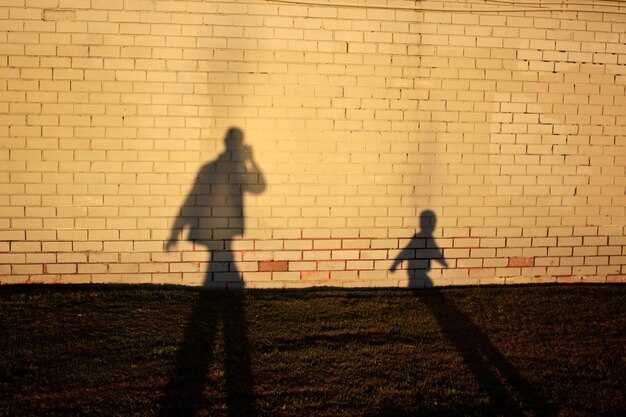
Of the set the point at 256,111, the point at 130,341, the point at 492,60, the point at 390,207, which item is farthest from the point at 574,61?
the point at 130,341

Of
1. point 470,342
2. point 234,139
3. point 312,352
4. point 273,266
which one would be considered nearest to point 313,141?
point 234,139

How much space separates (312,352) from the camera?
176 inches

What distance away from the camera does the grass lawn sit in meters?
3.68

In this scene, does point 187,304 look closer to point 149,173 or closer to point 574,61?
point 149,173

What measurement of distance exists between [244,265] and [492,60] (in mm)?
3967

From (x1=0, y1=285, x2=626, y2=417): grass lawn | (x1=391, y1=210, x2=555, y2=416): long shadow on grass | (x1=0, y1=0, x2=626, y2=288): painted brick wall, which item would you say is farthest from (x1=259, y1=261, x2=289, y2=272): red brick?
(x1=391, y1=210, x2=555, y2=416): long shadow on grass

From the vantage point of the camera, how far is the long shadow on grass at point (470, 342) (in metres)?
3.73

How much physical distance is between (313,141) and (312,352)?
8.57 feet

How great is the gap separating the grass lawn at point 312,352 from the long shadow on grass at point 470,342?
17 millimetres

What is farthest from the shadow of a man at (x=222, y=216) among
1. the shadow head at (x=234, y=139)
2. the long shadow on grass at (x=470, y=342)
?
the long shadow on grass at (x=470, y=342)

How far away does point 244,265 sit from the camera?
240 inches

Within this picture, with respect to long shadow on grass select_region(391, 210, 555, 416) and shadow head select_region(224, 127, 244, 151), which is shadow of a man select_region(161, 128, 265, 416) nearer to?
shadow head select_region(224, 127, 244, 151)

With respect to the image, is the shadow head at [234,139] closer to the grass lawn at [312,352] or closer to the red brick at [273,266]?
the red brick at [273,266]

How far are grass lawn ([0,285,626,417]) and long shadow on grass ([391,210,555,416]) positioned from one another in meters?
0.02
